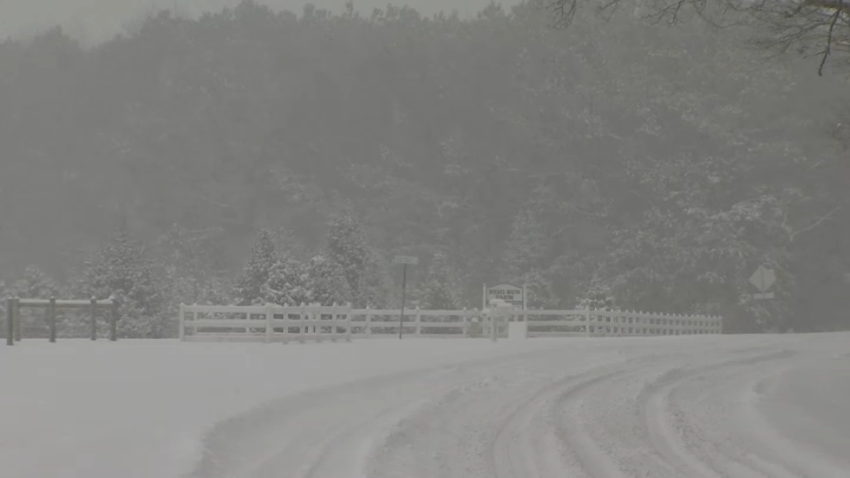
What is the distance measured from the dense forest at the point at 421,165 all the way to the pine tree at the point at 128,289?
0.13 m

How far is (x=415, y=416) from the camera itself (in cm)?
1288

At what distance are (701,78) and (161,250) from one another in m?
37.3

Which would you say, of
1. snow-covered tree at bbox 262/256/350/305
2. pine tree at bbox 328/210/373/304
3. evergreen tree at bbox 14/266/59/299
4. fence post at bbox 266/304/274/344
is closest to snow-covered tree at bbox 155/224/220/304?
evergreen tree at bbox 14/266/59/299

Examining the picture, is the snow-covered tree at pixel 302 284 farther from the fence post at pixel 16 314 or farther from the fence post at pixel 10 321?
the fence post at pixel 10 321

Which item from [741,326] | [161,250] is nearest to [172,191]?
[161,250]

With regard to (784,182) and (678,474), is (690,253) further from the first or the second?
(678,474)

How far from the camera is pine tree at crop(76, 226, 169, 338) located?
155 ft

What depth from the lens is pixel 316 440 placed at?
1113 centimetres

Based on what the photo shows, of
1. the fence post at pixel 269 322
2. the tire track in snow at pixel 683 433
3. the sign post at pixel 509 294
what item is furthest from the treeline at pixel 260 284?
the tire track in snow at pixel 683 433

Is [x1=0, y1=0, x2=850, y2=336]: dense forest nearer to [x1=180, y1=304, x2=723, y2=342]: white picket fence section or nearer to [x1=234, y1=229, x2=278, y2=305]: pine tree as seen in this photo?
[x1=234, y1=229, x2=278, y2=305]: pine tree

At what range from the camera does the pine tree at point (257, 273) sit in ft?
154

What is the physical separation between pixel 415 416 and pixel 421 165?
6680 centimetres

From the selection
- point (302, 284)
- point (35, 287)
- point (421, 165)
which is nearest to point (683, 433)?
point (302, 284)

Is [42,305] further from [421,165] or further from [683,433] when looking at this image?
[421,165]
